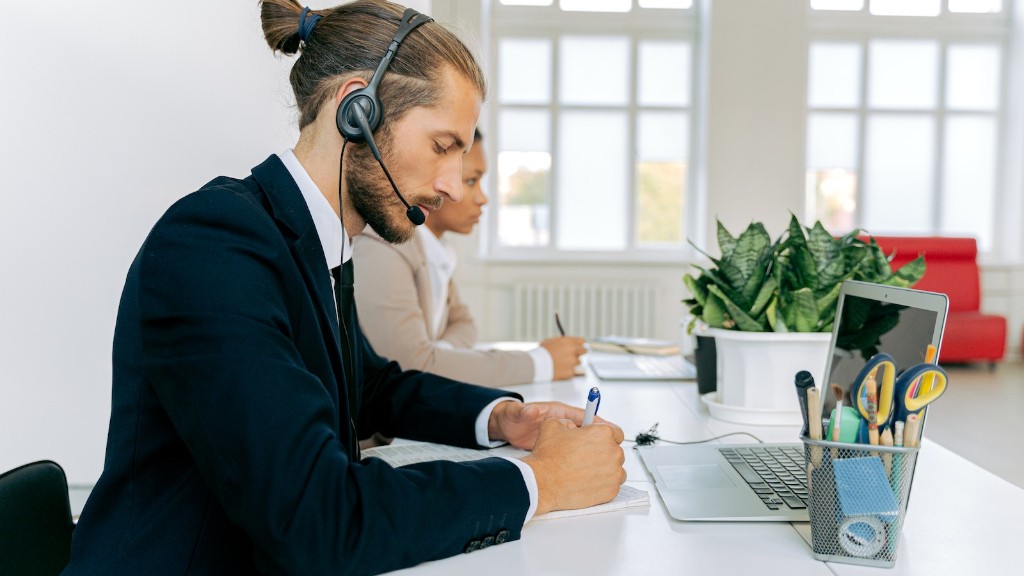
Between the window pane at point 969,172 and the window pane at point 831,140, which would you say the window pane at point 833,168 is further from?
the window pane at point 969,172

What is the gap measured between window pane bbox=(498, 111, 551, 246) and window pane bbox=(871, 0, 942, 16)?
108 inches

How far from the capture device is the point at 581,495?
978 mm

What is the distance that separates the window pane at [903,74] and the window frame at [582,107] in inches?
57.6

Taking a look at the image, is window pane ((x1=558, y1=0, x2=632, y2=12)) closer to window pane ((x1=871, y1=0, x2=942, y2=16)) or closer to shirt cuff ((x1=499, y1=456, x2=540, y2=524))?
window pane ((x1=871, y1=0, x2=942, y2=16))

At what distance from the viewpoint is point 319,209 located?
1.07 m

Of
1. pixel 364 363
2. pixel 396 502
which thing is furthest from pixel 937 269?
pixel 396 502

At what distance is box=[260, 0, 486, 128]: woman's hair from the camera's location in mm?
1050

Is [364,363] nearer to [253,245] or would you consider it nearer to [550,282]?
[253,245]

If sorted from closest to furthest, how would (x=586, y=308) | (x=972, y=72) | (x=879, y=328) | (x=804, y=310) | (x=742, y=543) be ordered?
(x=742, y=543) < (x=879, y=328) < (x=804, y=310) < (x=586, y=308) < (x=972, y=72)

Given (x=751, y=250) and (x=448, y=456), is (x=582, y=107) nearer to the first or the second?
(x=751, y=250)

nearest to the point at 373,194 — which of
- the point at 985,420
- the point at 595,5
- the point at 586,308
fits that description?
the point at 985,420

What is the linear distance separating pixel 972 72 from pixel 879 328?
6.43 meters

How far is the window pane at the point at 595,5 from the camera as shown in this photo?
6219 millimetres

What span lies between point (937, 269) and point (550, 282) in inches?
115
